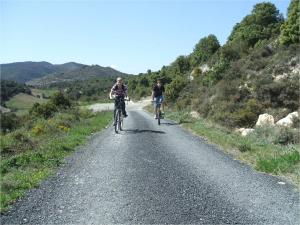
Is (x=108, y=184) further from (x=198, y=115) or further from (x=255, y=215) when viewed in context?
(x=198, y=115)

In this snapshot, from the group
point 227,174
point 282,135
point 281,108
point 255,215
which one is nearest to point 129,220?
point 255,215

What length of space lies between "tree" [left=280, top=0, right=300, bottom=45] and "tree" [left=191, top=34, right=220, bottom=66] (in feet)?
88.6

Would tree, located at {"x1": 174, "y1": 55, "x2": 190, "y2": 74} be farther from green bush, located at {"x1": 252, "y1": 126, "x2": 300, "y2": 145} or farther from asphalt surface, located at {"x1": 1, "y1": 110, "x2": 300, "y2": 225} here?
asphalt surface, located at {"x1": 1, "y1": 110, "x2": 300, "y2": 225}

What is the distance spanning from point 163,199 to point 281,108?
20594 millimetres

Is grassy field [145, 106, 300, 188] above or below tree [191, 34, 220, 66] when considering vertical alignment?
below

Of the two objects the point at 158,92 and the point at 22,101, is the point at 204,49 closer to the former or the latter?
the point at 158,92

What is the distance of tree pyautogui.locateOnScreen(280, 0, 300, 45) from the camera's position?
3422cm

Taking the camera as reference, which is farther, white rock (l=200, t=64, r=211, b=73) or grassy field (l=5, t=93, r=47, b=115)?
grassy field (l=5, t=93, r=47, b=115)

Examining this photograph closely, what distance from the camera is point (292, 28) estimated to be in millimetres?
34531

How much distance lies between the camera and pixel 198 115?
107ft

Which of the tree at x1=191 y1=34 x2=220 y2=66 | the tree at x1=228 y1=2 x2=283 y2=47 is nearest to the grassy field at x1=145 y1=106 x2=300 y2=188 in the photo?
the tree at x1=228 y1=2 x2=283 y2=47

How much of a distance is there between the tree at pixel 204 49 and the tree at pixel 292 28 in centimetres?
2701

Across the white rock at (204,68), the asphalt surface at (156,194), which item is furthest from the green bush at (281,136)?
the white rock at (204,68)

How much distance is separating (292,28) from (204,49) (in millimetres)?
30934
